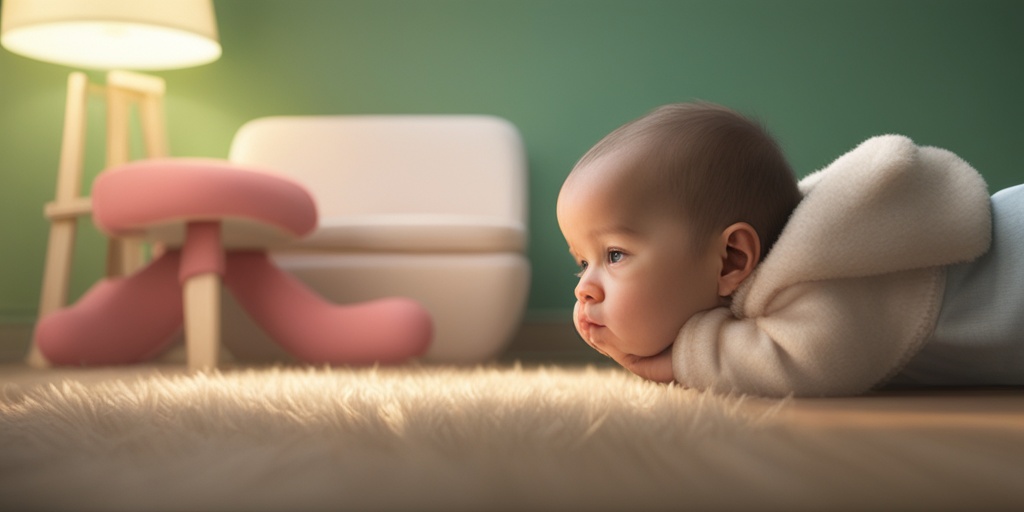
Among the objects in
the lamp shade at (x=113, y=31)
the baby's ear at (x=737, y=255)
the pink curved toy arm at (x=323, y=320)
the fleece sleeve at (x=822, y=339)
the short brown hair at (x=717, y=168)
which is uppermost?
the lamp shade at (x=113, y=31)

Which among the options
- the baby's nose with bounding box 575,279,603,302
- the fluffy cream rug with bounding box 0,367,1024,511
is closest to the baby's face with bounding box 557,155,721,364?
the baby's nose with bounding box 575,279,603,302

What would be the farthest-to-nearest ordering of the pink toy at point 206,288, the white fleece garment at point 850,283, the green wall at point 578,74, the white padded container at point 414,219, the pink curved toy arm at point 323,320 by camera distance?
1. the green wall at point 578,74
2. the white padded container at point 414,219
3. the pink curved toy arm at point 323,320
4. the pink toy at point 206,288
5. the white fleece garment at point 850,283

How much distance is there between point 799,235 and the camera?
0.81m

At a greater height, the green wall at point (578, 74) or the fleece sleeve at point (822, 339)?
the green wall at point (578, 74)

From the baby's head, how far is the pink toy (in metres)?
0.72

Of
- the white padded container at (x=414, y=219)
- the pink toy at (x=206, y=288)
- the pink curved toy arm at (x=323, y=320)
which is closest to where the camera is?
the pink toy at (x=206, y=288)

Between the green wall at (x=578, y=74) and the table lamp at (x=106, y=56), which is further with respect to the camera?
the green wall at (x=578, y=74)

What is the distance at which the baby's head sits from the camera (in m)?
0.85

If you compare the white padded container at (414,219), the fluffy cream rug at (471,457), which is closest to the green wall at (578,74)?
the white padded container at (414,219)

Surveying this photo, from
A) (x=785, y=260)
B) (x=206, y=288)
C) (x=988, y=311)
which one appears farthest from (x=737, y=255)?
(x=206, y=288)

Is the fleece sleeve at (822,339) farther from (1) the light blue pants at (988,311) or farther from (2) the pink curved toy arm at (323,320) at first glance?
(2) the pink curved toy arm at (323,320)

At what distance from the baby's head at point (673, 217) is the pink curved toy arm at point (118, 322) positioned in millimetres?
994

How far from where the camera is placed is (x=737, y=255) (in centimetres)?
86

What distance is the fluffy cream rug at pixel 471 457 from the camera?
0.39 meters
